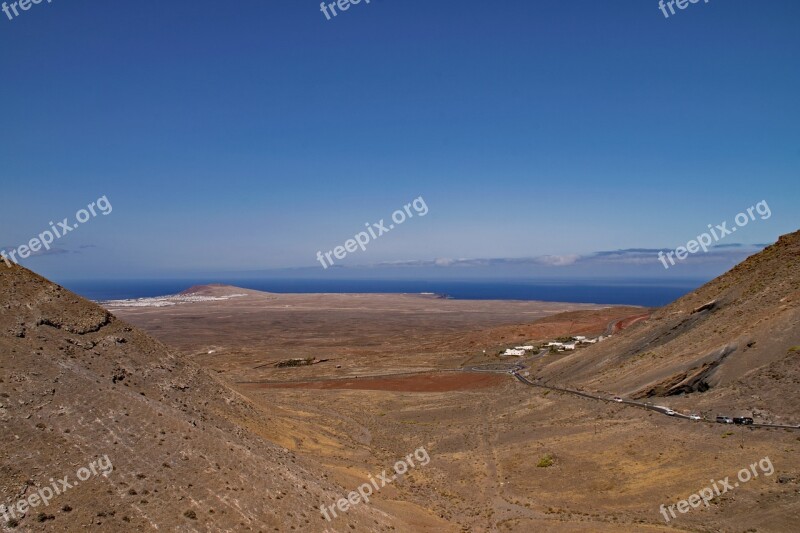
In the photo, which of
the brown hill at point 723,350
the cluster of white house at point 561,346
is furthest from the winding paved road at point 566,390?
the cluster of white house at point 561,346

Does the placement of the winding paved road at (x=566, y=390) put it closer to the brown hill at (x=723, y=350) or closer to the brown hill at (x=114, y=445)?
the brown hill at (x=723, y=350)

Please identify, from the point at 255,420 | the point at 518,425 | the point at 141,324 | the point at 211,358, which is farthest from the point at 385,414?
the point at 141,324

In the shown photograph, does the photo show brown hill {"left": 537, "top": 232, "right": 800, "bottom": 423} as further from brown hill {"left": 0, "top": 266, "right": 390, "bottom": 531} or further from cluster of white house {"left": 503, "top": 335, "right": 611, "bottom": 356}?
brown hill {"left": 0, "top": 266, "right": 390, "bottom": 531}

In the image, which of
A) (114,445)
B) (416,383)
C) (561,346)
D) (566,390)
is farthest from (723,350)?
(114,445)

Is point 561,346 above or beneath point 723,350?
beneath

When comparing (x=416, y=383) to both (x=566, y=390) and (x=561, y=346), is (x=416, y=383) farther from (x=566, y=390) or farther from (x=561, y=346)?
(x=561, y=346)

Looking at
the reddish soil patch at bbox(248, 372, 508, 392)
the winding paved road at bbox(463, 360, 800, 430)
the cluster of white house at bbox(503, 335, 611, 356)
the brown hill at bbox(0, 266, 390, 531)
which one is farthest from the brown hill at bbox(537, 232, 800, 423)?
the brown hill at bbox(0, 266, 390, 531)
